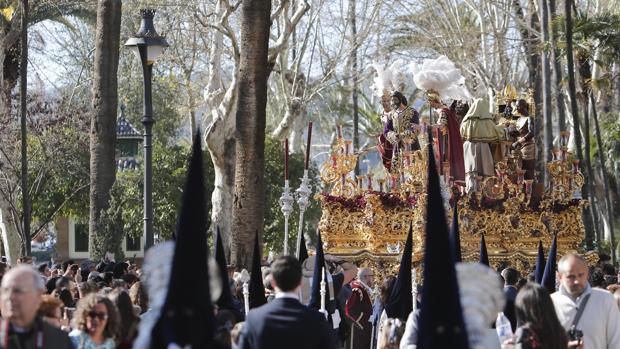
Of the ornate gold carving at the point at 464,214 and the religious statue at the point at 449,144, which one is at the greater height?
the religious statue at the point at 449,144

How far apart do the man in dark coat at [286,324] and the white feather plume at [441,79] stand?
13.8 m

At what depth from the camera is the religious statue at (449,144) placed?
71.8ft

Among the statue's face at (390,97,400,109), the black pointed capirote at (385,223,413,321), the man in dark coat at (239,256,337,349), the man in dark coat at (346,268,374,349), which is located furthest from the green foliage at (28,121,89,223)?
the man in dark coat at (239,256,337,349)

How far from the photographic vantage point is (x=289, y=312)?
8648mm

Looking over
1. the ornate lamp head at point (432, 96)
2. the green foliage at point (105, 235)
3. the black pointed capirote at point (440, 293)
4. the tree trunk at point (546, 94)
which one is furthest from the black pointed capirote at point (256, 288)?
the tree trunk at point (546, 94)

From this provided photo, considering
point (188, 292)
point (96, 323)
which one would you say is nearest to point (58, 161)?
point (96, 323)

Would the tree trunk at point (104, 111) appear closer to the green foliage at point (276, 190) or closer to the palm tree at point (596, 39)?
the green foliage at point (276, 190)

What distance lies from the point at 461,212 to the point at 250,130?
3.38 metres

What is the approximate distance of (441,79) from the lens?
2238cm

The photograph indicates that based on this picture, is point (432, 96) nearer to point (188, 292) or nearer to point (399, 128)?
point (399, 128)

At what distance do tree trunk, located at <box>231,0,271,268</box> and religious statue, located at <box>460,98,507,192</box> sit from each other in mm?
3127

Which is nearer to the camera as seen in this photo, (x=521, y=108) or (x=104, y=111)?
(x=521, y=108)

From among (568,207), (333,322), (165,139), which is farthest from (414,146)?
(165,139)

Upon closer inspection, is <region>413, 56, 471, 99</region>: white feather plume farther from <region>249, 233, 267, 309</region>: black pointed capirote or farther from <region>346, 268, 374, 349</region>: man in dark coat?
<region>249, 233, 267, 309</region>: black pointed capirote
